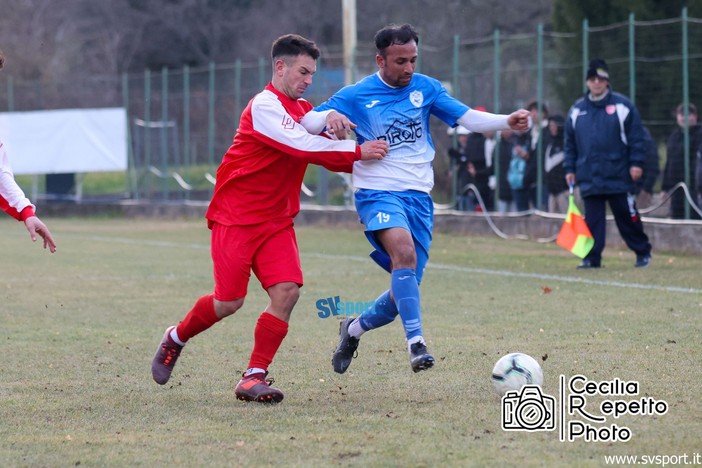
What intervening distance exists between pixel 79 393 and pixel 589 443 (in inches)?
112

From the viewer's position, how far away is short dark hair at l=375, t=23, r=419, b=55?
6.85 m

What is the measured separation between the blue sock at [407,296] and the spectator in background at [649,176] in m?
9.32

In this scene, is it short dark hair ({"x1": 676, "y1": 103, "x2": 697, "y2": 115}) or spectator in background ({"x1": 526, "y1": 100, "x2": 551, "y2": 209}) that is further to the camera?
spectator in background ({"x1": 526, "y1": 100, "x2": 551, "y2": 209})

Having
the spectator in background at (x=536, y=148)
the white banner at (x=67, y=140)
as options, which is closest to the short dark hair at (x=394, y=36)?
the spectator in background at (x=536, y=148)

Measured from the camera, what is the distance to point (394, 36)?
6.85m

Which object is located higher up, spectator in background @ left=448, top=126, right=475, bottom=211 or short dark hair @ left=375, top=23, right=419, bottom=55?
short dark hair @ left=375, top=23, right=419, bottom=55

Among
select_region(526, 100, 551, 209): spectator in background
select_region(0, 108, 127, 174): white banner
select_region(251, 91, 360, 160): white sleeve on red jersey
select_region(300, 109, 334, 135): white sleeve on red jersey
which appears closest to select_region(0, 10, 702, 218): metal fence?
select_region(526, 100, 551, 209): spectator in background

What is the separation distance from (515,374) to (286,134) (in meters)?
1.63

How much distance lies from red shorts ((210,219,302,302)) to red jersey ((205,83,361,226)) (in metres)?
0.06

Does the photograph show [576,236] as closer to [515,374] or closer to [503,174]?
[503,174]

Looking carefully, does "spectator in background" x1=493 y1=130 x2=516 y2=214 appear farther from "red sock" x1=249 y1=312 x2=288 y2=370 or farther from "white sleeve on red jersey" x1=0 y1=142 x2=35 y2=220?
"white sleeve on red jersey" x1=0 y1=142 x2=35 y2=220

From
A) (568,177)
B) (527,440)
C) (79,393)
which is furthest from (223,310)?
(568,177)

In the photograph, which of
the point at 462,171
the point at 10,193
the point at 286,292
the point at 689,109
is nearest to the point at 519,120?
the point at 286,292

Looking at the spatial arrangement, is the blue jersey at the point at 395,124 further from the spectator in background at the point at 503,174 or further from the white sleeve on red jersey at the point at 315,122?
the spectator in background at the point at 503,174
